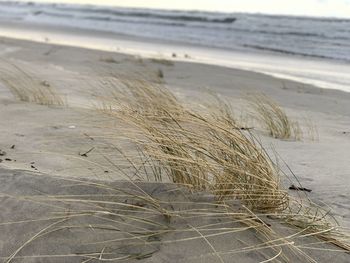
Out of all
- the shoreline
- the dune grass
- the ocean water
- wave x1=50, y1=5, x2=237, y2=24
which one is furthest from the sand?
wave x1=50, y1=5, x2=237, y2=24

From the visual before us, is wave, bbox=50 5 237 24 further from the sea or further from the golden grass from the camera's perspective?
the golden grass

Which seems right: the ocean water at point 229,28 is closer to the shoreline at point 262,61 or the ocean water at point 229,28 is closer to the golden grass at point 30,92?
the shoreline at point 262,61

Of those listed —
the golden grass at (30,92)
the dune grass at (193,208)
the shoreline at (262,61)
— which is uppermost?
the dune grass at (193,208)

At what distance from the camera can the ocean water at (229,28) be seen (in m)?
18.1

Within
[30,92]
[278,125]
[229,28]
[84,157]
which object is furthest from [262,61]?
[84,157]

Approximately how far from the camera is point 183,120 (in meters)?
2.95

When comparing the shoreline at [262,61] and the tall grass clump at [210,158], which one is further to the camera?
the shoreline at [262,61]

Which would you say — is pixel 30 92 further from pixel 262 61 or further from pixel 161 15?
pixel 161 15

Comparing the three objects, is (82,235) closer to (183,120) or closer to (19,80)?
(183,120)

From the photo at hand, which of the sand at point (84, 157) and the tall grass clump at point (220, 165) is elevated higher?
the tall grass clump at point (220, 165)

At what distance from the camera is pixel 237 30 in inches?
953

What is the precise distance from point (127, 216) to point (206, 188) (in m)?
0.53

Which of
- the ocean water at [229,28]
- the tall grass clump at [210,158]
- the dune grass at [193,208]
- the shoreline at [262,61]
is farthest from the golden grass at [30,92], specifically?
the ocean water at [229,28]

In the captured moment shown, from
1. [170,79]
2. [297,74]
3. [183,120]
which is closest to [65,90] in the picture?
[170,79]
